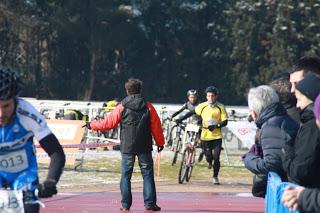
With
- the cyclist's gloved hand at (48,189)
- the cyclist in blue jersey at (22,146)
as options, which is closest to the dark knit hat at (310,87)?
the cyclist in blue jersey at (22,146)

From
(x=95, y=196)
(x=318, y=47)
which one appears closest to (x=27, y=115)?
(x=95, y=196)

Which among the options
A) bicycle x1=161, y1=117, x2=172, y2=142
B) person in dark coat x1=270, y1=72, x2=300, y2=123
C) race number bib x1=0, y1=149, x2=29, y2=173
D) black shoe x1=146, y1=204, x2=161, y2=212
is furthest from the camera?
bicycle x1=161, y1=117, x2=172, y2=142

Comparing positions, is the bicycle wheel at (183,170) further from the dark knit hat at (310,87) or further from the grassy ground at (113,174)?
the dark knit hat at (310,87)

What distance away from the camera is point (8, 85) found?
6406 mm

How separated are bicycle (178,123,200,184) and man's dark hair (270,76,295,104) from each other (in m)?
10.8

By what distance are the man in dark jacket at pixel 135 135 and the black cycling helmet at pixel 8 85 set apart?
8.23m

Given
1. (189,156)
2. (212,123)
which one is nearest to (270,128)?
(189,156)

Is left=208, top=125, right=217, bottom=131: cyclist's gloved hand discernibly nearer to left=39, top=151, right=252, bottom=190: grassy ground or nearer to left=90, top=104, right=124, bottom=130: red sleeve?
left=39, top=151, right=252, bottom=190: grassy ground

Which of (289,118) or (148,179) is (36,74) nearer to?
(148,179)

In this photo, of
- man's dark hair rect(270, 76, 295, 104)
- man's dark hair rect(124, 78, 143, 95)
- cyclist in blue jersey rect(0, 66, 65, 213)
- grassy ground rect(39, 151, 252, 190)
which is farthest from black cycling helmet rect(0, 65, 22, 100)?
grassy ground rect(39, 151, 252, 190)

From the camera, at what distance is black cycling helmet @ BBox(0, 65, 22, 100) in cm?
639

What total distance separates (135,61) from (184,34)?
361 cm

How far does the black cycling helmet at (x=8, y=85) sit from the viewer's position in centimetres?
639

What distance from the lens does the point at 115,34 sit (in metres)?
64.0
